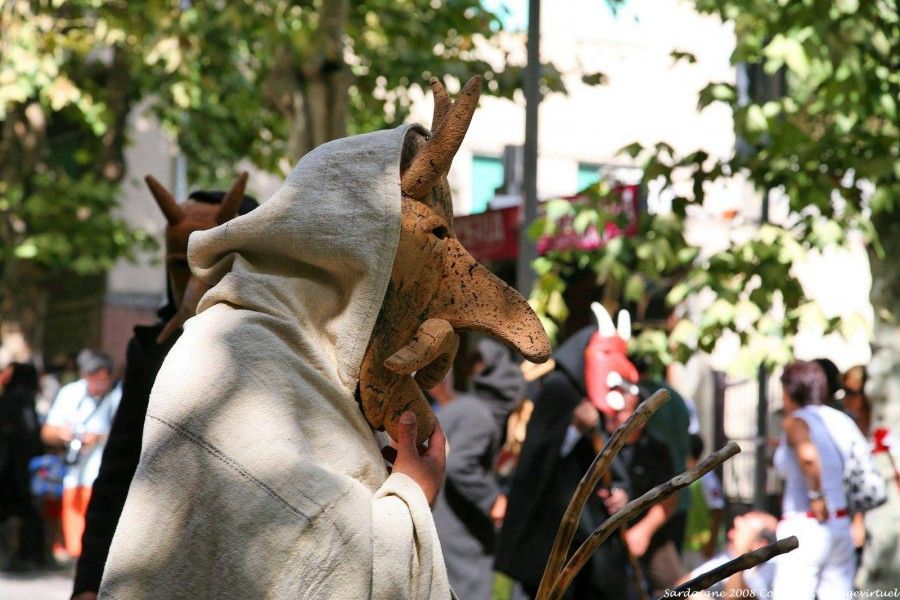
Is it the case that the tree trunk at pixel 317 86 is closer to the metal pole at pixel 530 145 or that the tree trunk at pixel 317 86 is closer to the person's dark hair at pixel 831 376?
the metal pole at pixel 530 145

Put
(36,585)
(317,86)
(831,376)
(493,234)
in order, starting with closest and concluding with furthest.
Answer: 1. (831,376)
2. (493,234)
3. (317,86)
4. (36,585)

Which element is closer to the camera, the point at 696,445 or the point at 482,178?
the point at 696,445

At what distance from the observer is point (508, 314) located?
2.79 m

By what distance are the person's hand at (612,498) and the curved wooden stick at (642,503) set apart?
14.5ft

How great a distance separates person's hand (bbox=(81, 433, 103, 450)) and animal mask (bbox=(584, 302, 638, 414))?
6.68 metres

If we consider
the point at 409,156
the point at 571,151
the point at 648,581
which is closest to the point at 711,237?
the point at 571,151

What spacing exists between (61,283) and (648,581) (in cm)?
2465

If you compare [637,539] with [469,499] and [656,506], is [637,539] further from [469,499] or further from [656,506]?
[469,499]

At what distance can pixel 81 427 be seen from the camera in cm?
1331

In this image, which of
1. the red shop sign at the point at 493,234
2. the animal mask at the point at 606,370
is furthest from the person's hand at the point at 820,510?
the red shop sign at the point at 493,234

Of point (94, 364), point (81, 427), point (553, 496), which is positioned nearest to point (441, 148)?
point (553, 496)

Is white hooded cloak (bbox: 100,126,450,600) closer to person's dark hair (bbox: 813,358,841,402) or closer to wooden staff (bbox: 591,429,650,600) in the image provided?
wooden staff (bbox: 591,429,650,600)

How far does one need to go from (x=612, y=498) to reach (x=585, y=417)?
0.38 meters

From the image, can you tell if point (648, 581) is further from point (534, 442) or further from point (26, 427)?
point (26, 427)
